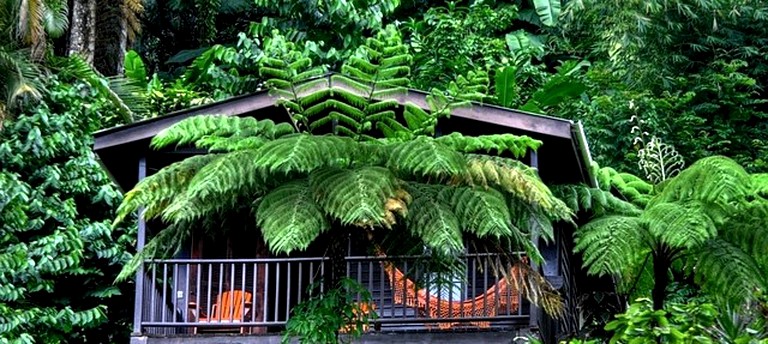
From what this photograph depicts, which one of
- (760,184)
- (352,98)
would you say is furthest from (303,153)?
(760,184)

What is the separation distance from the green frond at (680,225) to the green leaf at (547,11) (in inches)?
443

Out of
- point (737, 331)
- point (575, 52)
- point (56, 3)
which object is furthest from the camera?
point (575, 52)

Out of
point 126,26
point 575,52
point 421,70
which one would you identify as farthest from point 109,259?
point 575,52

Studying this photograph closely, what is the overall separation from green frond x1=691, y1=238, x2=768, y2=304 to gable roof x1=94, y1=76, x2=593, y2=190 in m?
1.30

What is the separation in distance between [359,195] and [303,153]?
1.65ft

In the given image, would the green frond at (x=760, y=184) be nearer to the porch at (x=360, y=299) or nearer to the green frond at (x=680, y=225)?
the green frond at (x=680, y=225)

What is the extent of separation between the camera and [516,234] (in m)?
8.96

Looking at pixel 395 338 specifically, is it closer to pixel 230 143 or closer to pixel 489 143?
pixel 489 143

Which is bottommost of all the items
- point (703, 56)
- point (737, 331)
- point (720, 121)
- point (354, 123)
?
point (737, 331)

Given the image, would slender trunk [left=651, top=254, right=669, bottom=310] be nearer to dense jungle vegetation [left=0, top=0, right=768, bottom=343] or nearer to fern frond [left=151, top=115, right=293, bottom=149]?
dense jungle vegetation [left=0, top=0, right=768, bottom=343]

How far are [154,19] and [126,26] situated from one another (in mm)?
4820

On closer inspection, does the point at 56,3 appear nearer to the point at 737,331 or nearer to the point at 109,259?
the point at 109,259

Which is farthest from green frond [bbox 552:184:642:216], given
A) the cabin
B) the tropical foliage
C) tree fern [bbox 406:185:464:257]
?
tree fern [bbox 406:185:464:257]

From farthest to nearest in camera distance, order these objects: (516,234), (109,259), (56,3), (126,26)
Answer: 1. (126,26)
2. (56,3)
3. (109,259)
4. (516,234)
